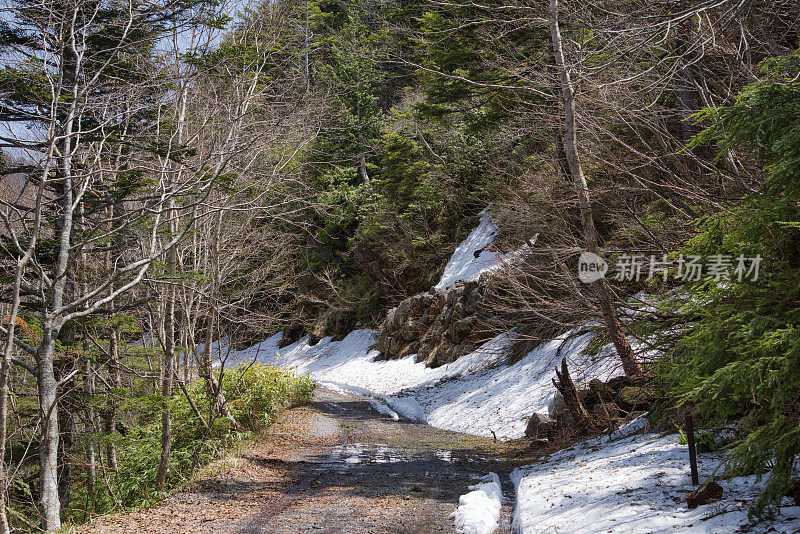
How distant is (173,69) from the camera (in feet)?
24.3

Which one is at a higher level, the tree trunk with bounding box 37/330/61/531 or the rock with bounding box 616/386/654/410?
the tree trunk with bounding box 37/330/61/531

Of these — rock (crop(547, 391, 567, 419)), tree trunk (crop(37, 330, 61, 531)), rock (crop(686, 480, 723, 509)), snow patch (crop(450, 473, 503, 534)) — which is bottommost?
rock (crop(547, 391, 567, 419))

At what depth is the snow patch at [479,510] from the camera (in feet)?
16.5

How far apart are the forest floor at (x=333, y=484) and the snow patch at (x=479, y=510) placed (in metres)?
0.10

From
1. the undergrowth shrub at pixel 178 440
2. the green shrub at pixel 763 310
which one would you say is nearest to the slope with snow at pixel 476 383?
the undergrowth shrub at pixel 178 440

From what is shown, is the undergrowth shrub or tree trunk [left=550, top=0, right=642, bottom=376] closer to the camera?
tree trunk [left=550, top=0, right=642, bottom=376]

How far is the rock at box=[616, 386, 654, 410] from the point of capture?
6.83 meters

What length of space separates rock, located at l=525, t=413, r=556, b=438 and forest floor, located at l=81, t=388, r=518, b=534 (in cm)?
51

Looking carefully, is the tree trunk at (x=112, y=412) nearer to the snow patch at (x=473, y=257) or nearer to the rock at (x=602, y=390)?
the rock at (x=602, y=390)

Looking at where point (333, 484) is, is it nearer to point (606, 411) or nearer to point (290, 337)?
point (606, 411)

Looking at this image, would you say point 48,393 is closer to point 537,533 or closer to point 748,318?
point 537,533

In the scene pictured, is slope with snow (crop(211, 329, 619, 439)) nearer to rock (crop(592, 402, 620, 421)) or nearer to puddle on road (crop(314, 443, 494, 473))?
rock (crop(592, 402, 620, 421))

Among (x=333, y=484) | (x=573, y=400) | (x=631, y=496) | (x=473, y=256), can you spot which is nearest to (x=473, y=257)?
(x=473, y=256)

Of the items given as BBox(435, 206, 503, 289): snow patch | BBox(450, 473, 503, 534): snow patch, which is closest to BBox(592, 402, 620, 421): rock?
BBox(450, 473, 503, 534): snow patch
